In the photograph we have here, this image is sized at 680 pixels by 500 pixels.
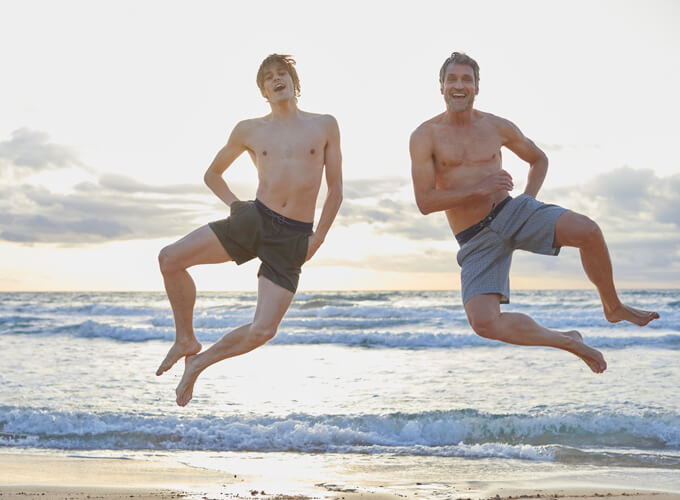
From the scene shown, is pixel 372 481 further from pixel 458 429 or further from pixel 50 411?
pixel 50 411

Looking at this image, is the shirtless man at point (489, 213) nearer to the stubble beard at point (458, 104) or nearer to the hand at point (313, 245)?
the stubble beard at point (458, 104)

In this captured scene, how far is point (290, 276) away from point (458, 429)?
21.7ft

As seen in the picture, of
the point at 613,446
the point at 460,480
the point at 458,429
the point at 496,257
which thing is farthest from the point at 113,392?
the point at 496,257

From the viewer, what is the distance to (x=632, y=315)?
Answer: 19.9ft

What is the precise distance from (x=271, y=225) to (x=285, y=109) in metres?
0.92

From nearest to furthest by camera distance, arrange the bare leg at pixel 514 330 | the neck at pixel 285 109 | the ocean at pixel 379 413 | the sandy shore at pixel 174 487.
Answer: the bare leg at pixel 514 330
the neck at pixel 285 109
the sandy shore at pixel 174 487
the ocean at pixel 379 413

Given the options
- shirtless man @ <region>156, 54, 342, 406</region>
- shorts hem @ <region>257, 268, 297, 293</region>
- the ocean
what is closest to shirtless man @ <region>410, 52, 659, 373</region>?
shirtless man @ <region>156, 54, 342, 406</region>

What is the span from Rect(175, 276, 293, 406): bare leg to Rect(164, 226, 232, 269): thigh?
0.37 metres

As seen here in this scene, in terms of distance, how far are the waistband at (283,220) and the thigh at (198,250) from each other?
16.5 inches

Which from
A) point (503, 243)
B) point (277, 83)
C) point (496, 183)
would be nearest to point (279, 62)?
point (277, 83)

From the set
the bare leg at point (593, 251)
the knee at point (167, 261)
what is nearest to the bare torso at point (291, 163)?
the knee at point (167, 261)

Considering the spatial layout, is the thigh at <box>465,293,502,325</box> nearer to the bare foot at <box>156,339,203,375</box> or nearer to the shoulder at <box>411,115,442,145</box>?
the shoulder at <box>411,115,442,145</box>

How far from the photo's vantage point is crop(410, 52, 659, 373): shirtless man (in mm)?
5816

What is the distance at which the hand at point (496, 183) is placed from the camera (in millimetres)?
5742
